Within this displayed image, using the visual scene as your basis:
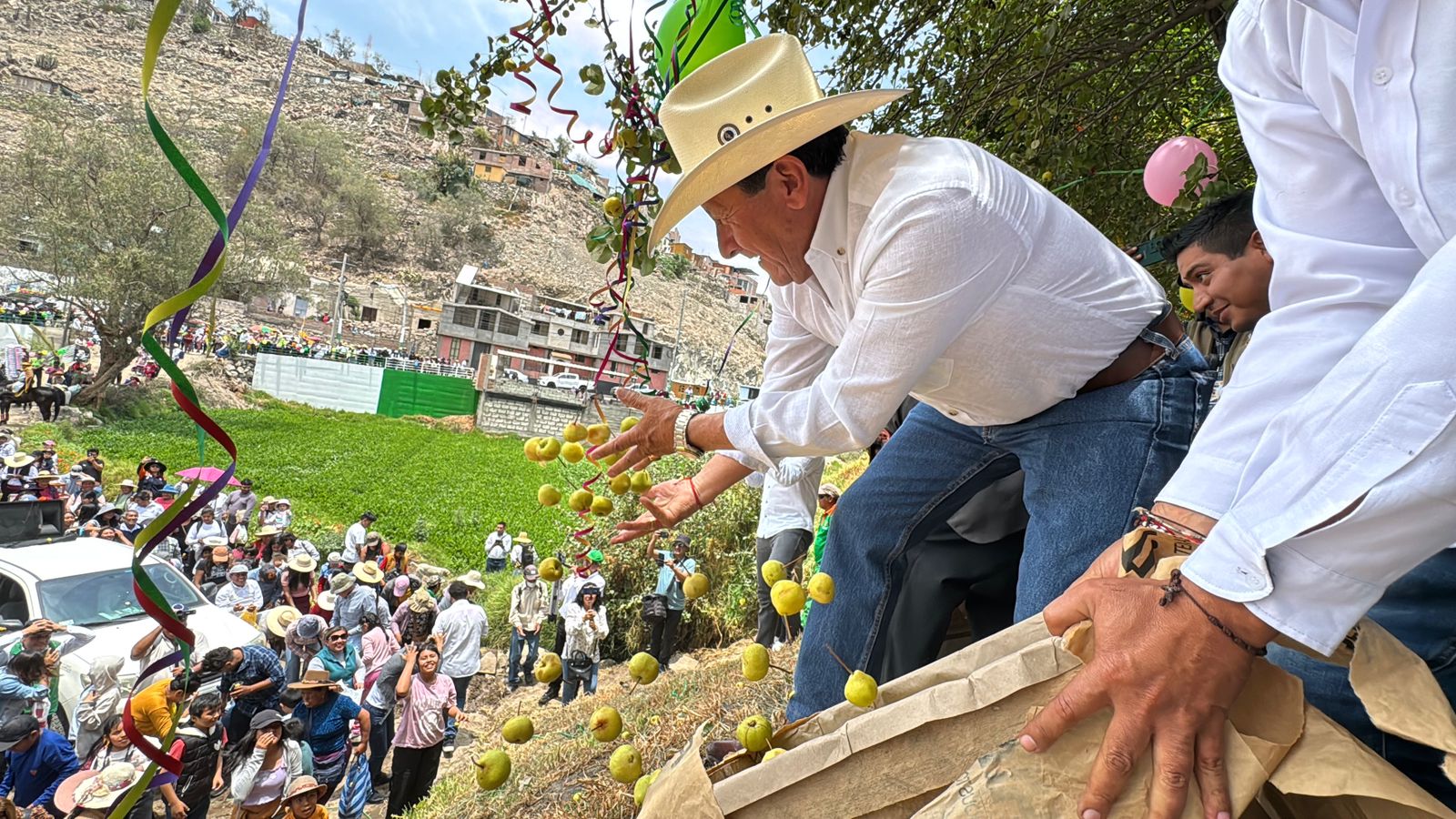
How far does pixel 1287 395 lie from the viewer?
958mm

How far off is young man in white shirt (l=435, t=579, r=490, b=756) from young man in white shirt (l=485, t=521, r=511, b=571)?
8.56m

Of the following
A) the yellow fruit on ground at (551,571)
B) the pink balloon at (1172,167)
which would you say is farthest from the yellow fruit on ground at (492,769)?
the pink balloon at (1172,167)

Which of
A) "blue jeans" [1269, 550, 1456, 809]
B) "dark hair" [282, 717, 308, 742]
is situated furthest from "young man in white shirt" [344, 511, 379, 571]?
"blue jeans" [1269, 550, 1456, 809]

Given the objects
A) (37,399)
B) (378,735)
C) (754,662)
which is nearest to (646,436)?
(754,662)

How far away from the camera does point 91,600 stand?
9133 millimetres

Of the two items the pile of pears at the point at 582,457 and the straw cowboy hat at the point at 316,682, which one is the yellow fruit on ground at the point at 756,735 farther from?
the straw cowboy hat at the point at 316,682

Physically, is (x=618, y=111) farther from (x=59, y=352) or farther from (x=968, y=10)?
(x=59, y=352)

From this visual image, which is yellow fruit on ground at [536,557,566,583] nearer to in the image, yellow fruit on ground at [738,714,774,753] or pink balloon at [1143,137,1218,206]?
yellow fruit on ground at [738,714,774,753]

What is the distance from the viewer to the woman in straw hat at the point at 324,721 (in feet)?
24.0

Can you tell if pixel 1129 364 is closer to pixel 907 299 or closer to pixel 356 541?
pixel 907 299

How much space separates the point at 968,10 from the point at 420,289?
74.3 meters

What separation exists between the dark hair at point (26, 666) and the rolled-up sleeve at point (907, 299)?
839 centimetres

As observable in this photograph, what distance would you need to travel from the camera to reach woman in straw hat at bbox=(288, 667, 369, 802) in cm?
732

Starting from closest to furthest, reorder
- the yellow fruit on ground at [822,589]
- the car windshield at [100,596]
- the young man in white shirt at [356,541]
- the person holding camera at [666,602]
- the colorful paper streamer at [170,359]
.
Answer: the colorful paper streamer at [170,359] → the yellow fruit on ground at [822,589] → the car windshield at [100,596] → the person holding camera at [666,602] → the young man in white shirt at [356,541]
